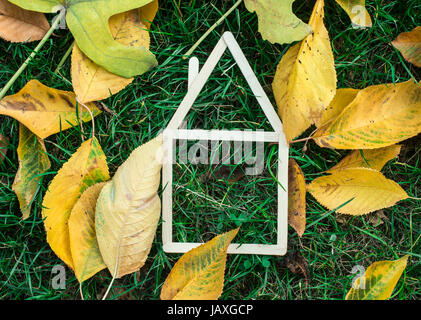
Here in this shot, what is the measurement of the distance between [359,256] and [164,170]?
491mm

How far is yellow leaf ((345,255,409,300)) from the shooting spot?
756mm

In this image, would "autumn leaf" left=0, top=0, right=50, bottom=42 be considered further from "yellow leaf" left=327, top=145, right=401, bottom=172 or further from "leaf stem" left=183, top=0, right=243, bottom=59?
"yellow leaf" left=327, top=145, right=401, bottom=172

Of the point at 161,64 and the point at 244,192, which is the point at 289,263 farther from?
the point at 161,64

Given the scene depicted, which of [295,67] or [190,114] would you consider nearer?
[295,67]

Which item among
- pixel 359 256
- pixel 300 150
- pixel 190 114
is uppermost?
pixel 190 114

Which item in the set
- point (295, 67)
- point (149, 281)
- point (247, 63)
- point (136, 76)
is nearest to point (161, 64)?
point (136, 76)

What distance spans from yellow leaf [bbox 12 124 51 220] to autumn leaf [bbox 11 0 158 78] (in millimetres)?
228

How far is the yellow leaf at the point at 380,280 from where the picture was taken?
756 mm

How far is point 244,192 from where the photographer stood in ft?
2.83

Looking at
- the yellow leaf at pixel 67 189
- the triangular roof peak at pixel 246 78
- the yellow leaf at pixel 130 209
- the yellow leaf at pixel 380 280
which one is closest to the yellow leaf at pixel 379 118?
the triangular roof peak at pixel 246 78

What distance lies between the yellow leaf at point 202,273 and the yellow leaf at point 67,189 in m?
0.23

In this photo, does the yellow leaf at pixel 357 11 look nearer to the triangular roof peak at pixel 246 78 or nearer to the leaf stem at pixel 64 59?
the triangular roof peak at pixel 246 78

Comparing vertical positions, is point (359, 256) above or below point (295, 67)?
below

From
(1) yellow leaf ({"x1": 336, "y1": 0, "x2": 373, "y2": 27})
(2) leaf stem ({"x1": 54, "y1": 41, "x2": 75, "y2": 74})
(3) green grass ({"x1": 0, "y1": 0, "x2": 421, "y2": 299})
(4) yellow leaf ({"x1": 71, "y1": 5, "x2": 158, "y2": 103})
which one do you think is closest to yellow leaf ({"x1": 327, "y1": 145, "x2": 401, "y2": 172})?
(3) green grass ({"x1": 0, "y1": 0, "x2": 421, "y2": 299})
